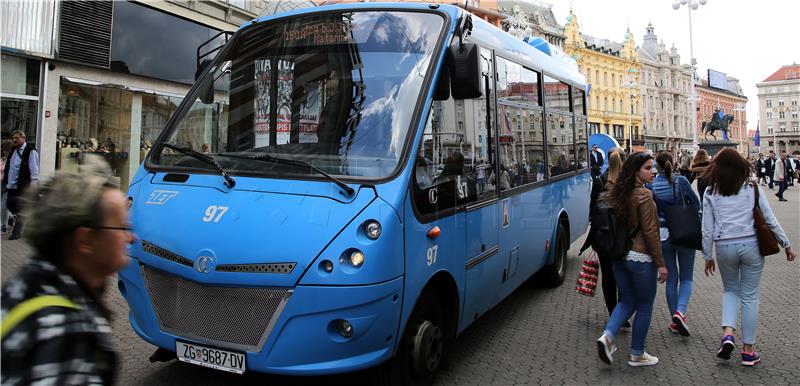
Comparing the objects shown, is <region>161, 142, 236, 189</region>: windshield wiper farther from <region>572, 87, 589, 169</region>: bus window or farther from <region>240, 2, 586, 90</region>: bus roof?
<region>572, 87, 589, 169</region>: bus window

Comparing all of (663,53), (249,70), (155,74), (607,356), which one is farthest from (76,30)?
(663,53)

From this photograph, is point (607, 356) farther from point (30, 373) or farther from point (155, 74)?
point (155, 74)

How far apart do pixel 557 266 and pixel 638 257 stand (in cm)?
305

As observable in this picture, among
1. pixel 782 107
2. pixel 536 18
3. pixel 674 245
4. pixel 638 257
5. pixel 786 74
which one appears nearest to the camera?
pixel 638 257

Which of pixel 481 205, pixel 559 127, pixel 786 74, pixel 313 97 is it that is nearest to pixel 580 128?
pixel 559 127

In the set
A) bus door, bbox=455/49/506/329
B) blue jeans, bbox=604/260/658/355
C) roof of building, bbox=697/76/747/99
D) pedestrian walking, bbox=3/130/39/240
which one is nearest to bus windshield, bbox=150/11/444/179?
bus door, bbox=455/49/506/329

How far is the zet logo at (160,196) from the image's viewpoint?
12.4ft

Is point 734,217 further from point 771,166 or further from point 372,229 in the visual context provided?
point 771,166

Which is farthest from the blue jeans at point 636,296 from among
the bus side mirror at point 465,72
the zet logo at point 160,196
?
the zet logo at point 160,196

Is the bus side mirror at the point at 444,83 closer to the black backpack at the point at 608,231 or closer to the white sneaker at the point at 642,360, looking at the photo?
the black backpack at the point at 608,231

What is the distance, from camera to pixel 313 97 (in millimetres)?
4191

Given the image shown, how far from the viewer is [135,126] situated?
1489 cm

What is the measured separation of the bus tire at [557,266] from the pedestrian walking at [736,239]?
251cm

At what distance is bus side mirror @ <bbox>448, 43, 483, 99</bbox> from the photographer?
396 cm
